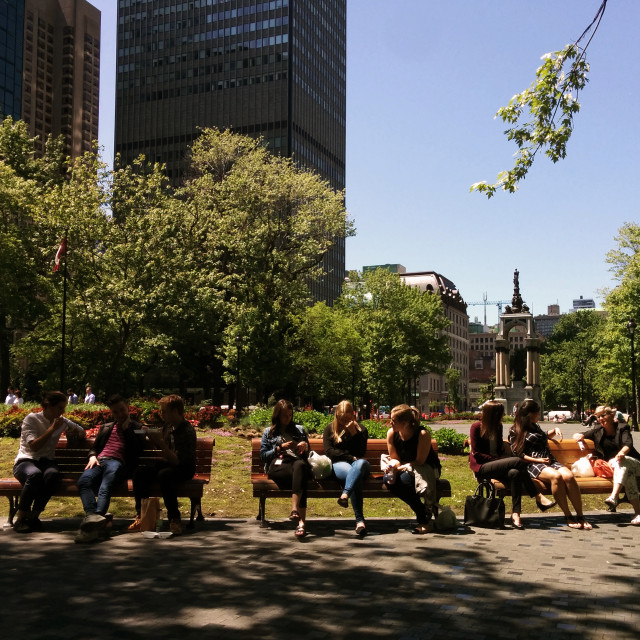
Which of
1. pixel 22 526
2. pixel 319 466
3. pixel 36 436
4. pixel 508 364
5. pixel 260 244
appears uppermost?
pixel 260 244

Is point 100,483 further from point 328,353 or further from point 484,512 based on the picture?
point 328,353

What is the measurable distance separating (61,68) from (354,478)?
157 metres

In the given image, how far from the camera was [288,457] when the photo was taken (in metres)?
8.94

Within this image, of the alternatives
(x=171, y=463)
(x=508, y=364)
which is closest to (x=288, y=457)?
(x=171, y=463)

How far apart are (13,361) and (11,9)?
65078mm

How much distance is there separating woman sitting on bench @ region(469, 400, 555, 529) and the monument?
4977cm

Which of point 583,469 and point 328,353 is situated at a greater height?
point 328,353

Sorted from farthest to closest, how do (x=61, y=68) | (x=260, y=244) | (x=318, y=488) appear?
(x=61, y=68) → (x=260, y=244) → (x=318, y=488)

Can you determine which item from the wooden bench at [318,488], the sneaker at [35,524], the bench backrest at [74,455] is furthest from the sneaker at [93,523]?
the wooden bench at [318,488]

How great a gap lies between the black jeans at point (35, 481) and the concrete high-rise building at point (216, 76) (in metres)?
104

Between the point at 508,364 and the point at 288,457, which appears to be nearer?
the point at 288,457

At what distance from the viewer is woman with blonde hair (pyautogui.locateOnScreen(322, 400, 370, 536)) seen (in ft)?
28.4

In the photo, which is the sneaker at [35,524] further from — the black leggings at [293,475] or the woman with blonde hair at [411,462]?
the woman with blonde hair at [411,462]

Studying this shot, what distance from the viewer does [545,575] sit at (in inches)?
255
